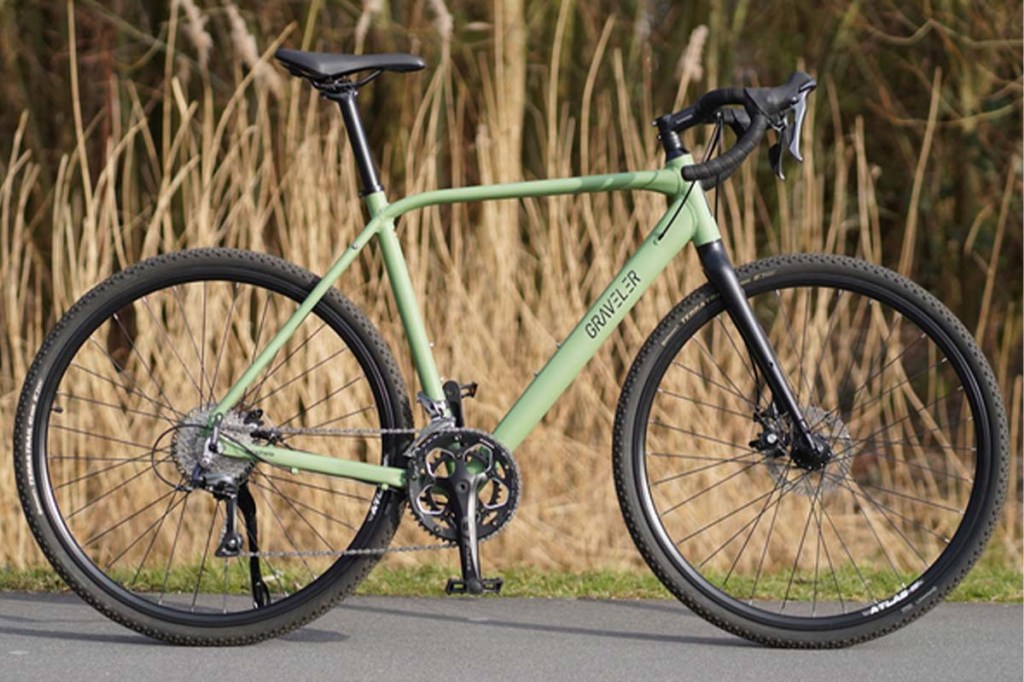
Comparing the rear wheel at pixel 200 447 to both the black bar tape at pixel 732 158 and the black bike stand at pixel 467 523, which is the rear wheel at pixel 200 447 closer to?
the black bike stand at pixel 467 523

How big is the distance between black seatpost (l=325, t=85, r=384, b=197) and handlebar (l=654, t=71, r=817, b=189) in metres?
0.70

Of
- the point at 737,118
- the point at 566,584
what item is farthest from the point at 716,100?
the point at 566,584

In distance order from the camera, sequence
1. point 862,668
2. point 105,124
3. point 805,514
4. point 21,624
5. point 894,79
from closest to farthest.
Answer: point 862,668 → point 21,624 → point 805,514 → point 105,124 → point 894,79

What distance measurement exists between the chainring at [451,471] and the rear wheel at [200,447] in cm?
8

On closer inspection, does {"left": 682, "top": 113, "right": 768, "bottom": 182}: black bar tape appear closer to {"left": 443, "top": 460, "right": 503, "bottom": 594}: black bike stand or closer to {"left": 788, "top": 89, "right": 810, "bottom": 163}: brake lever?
{"left": 788, "top": 89, "right": 810, "bottom": 163}: brake lever

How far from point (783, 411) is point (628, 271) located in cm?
51

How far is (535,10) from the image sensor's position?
7.01 m

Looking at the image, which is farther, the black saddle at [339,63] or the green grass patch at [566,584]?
the green grass patch at [566,584]

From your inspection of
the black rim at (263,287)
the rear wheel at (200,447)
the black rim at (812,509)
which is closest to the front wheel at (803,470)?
the black rim at (812,509)

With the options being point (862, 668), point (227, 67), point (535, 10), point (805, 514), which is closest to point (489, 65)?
point (535, 10)

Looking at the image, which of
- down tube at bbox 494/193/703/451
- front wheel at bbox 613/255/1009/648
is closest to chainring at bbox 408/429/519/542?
down tube at bbox 494/193/703/451

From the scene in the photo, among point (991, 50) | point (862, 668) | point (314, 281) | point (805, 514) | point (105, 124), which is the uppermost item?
point (991, 50)

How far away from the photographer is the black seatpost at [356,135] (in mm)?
4469

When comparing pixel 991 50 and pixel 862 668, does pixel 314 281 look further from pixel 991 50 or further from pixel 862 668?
pixel 991 50
